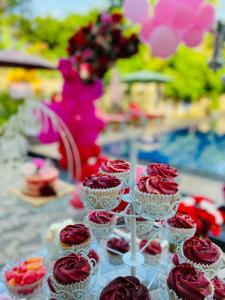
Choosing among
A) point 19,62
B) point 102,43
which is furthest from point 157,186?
point 19,62

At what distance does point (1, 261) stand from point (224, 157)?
21.0 feet

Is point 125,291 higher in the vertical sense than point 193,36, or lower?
lower

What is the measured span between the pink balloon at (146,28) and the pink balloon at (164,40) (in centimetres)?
7

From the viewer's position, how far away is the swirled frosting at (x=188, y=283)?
1.03m

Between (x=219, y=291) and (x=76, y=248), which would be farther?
(x=76, y=248)

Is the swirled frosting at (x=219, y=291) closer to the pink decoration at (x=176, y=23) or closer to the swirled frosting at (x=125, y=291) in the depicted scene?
the swirled frosting at (x=125, y=291)

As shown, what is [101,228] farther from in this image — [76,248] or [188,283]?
[188,283]

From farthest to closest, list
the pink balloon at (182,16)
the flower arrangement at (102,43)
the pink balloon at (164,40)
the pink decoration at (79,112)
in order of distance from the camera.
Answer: the pink decoration at (79,112) → the flower arrangement at (102,43) → the pink balloon at (164,40) → the pink balloon at (182,16)

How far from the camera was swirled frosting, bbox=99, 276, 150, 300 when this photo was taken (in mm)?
1063

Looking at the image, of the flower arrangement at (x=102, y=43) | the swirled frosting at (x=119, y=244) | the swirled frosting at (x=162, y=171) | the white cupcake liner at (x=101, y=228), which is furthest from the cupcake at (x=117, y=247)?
the flower arrangement at (x=102, y=43)

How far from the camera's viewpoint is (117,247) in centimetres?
166

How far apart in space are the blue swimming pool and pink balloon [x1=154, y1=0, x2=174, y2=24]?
396 centimetres

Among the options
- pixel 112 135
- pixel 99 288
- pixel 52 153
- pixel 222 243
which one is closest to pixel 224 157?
pixel 112 135

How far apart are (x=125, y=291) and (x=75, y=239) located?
1.12 ft
